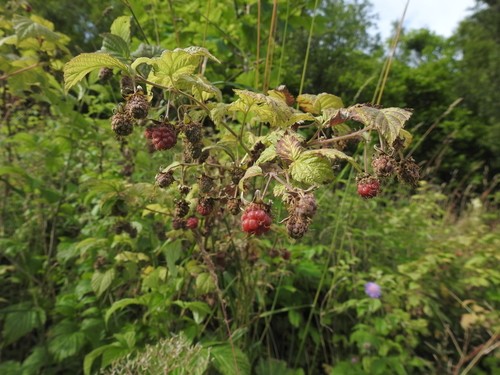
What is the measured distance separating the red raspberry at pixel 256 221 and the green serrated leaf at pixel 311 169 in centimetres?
7

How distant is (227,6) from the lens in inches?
67.2

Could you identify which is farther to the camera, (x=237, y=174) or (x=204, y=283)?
(x=204, y=283)

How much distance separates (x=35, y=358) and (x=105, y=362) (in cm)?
42

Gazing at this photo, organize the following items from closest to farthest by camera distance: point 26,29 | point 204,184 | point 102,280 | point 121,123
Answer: point 121,123, point 204,184, point 26,29, point 102,280

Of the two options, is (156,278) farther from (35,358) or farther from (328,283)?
(328,283)

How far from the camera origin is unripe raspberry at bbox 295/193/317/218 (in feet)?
1.52

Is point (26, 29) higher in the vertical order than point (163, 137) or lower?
higher

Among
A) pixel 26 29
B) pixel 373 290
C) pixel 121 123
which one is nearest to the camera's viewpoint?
pixel 121 123

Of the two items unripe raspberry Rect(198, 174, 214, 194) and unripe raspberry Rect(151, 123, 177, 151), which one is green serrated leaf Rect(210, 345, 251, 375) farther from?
unripe raspberry Rect(151, 123, 177, 151)

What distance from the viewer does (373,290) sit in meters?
1.72

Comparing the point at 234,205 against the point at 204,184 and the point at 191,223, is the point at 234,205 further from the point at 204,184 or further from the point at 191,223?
the point at 191,223

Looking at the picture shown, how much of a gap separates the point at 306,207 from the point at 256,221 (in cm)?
8

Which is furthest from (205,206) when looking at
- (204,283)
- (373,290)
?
(373,290)

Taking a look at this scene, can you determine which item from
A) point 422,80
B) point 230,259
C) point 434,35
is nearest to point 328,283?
point 230,259
